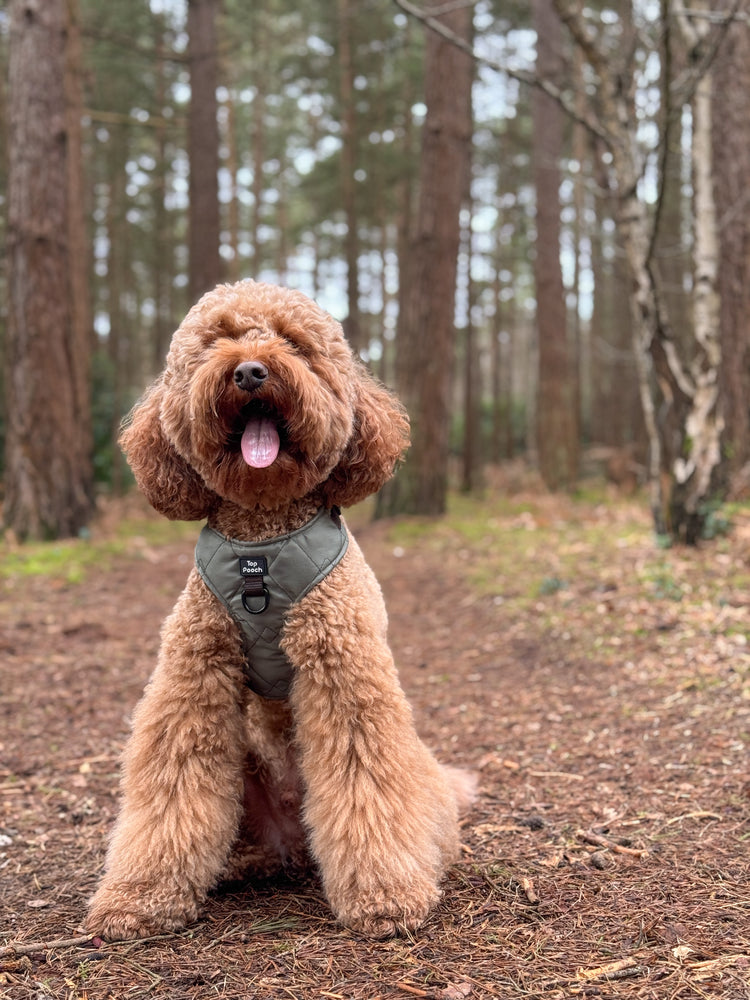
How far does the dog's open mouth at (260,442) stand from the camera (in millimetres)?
2342

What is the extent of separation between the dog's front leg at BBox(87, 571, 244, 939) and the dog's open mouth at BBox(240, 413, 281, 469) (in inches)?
18.8

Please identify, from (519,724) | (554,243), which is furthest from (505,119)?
(519,724)

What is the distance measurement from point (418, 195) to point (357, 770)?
11.7m

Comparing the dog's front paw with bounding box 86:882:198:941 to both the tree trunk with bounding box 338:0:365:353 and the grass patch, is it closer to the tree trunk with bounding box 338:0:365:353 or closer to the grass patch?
the grass patch

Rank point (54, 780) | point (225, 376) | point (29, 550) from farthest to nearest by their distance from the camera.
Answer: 1. point (29, 550)
2. point (54, 780)
3. point (225, 376)

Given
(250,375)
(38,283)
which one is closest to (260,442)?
(250,375)

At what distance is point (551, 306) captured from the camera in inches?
528

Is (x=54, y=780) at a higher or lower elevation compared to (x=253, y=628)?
lower

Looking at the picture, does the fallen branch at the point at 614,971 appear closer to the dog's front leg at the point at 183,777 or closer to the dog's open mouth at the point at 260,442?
the dog's front leg at the point at 183,777

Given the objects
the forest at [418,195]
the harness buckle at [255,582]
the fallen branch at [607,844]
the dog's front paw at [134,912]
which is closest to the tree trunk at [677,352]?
the forest at [418,195]

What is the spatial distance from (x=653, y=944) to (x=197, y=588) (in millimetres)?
1573

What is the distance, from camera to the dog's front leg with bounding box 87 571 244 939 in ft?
8.10

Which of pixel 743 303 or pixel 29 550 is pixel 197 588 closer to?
pixel 29 550

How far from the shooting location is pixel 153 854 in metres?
2.48
